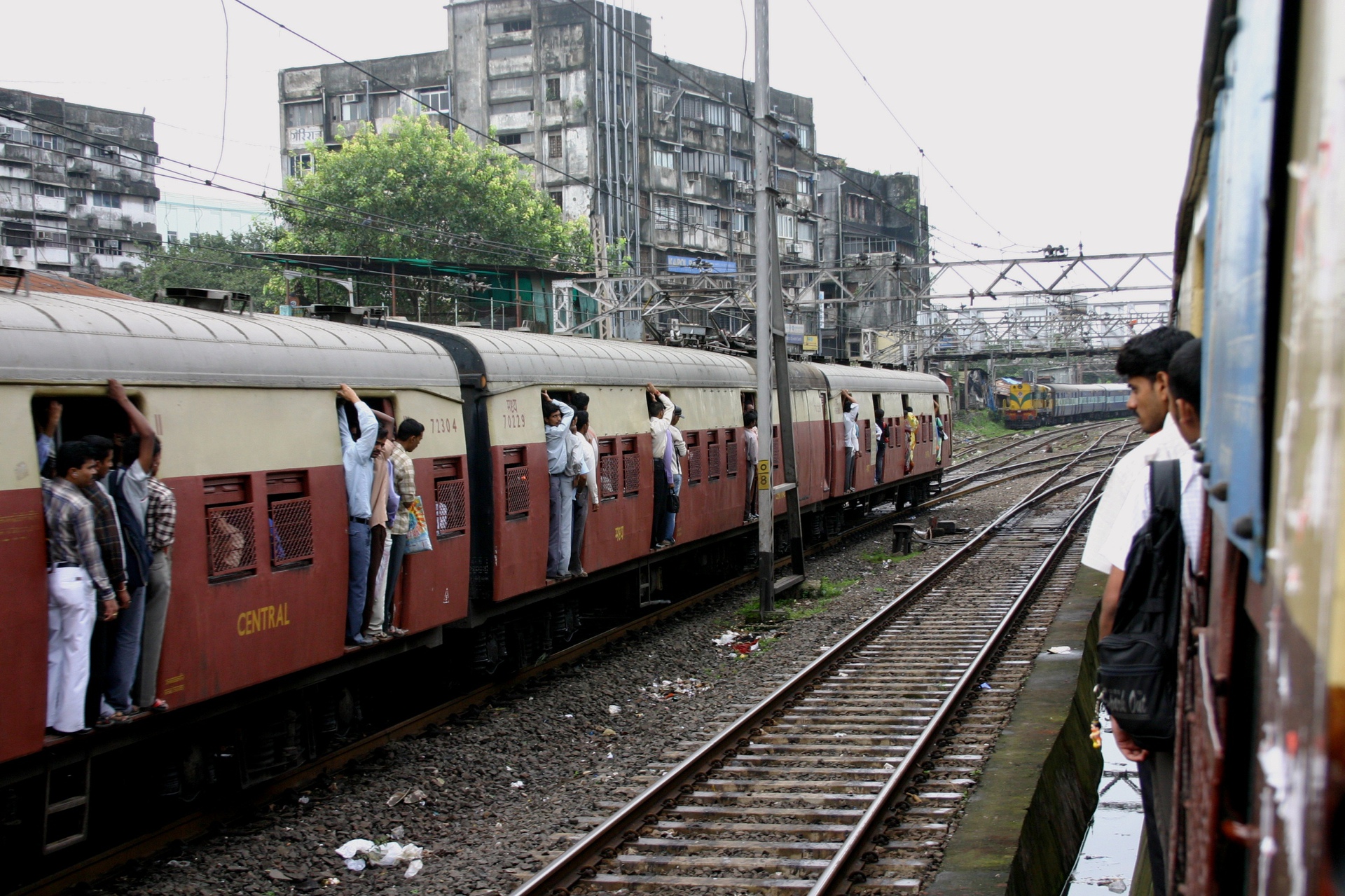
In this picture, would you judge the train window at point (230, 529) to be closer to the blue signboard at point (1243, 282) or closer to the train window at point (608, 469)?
the train window at point (608, 469)

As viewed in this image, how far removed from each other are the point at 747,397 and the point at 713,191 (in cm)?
4802

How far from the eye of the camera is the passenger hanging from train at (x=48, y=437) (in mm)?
5922

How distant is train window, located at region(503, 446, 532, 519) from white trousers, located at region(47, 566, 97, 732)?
487 centimetres

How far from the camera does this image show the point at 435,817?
766 centimetres

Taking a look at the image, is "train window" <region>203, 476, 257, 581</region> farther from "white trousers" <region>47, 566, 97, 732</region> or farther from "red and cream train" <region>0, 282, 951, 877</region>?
"white trousers" <region>47, 566, 97, 732</region>

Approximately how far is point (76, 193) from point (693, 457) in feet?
182

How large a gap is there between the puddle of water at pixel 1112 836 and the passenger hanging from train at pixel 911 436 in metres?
14.8

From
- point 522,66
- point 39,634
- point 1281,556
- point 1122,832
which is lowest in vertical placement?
point 1122,832

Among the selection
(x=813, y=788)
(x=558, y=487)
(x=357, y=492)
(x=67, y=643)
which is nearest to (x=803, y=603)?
(x=558, y=487)

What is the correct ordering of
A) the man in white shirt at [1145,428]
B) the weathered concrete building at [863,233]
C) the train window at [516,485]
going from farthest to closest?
the weathered concrete building at [863,233] < the train window at [516,485] < the man in white shirt at [1145,428]

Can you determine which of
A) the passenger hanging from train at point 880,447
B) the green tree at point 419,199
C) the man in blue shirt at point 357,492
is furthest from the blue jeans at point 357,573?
the green tree at point 419,199

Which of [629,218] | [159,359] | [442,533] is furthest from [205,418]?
[629,218]

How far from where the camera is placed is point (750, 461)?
58.4 ft

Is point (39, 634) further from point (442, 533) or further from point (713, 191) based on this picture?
point (713, 191)
